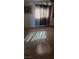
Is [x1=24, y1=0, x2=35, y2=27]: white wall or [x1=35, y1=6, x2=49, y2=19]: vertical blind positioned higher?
[x1=35, y1=6, x2=49, y2=19]: vertical blind

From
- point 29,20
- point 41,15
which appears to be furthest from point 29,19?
point 41,15

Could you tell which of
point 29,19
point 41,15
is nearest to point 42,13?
point 41,15

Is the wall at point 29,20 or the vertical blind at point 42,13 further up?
the vertical blind at point 42,13

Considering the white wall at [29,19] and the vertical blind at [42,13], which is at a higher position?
the vertical blind at [42,13]

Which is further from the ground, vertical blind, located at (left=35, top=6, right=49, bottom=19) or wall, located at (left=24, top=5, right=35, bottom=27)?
vertical blind, located at (left=35, top=6, right=49, bottom=19)

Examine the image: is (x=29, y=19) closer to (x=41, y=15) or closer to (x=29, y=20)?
(x=29, y=20)

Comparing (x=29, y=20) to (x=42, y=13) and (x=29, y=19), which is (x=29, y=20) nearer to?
(x=29, y=19)
